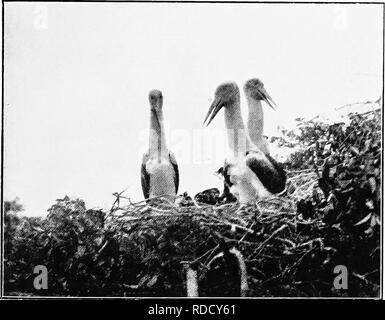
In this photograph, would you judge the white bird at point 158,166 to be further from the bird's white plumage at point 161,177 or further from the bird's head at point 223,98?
the bird's head at point 223,98

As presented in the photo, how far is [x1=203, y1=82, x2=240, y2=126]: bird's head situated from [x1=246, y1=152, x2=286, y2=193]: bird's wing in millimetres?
257

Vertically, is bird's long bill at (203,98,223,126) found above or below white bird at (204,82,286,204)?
above

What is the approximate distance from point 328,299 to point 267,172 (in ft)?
2.22

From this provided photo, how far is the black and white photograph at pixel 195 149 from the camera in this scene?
13.7ft

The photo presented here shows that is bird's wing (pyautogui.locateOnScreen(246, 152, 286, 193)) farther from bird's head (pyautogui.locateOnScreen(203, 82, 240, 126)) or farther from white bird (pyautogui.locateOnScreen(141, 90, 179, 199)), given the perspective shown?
white bird (pyautogui.locateOnScreen(141, 90, 179, 199))

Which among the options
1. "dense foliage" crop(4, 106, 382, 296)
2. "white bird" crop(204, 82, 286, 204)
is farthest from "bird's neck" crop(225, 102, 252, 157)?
"dense foliage" crop(4, 106, 382, 296)

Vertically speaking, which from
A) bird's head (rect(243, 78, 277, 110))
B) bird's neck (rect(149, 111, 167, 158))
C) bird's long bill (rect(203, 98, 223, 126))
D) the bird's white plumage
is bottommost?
the bird's white plumage

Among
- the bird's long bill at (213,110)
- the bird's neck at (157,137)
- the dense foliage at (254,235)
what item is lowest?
the dense foliage at (254,235)

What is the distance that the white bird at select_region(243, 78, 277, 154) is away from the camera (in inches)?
165

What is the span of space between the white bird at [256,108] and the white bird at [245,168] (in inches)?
1.1

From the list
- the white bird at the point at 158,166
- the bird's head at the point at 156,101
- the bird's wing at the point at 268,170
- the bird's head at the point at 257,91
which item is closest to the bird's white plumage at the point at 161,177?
the white bird at the point at 158,166

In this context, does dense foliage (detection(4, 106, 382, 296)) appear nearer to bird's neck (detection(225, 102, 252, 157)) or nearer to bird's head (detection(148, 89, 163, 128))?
bird's neck (detection(225, 102, 252, 157))
